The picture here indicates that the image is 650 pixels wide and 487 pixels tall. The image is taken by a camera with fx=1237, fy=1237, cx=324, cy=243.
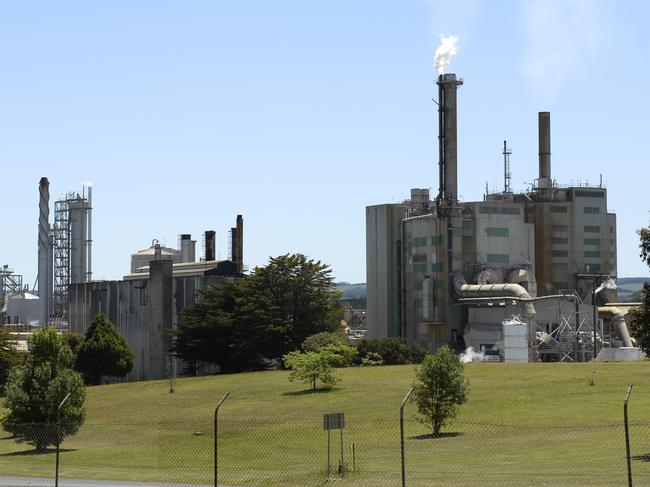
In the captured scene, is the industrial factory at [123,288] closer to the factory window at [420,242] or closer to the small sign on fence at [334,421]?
the factory window at [420,242]

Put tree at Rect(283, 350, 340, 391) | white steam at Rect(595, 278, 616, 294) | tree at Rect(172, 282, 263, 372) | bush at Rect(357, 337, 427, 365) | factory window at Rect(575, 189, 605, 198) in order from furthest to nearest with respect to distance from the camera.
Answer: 1. factory window at Rect(575, 189, 605, 198)
2. white steam at Rect(595, 278, 616, 294)
3. tree at Rect(172, 282, 263, 372)
4. bush at Rect(357, 337, 427, 365)
5. tree at Rect(283, 350, 340, 391)

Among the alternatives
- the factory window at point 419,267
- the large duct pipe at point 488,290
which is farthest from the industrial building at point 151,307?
the large duct pipe at point 488,290

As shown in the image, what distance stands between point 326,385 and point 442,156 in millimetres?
61843

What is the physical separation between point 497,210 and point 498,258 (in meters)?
5.23

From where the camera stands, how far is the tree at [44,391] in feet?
171

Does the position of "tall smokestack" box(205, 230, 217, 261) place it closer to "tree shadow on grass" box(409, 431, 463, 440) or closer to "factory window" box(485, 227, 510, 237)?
"factory window" box(485, 227, 510, 237)

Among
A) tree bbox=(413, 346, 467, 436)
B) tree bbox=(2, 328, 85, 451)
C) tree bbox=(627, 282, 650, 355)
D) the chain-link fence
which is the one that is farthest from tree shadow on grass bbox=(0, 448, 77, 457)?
tree bbox=(627, 282, 650, 355)

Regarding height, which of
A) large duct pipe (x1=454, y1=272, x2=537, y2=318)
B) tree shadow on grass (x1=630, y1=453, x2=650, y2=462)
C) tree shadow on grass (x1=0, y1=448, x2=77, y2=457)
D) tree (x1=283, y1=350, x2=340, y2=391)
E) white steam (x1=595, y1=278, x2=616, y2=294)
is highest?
white steam (x1=595, y1=278, x2=616, y2=294)

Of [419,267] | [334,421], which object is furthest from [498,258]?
[334,421]

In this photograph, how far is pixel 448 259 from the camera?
128m

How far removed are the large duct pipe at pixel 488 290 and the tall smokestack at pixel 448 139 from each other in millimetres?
9320

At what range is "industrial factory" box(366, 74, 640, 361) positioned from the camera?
11825 centimetres

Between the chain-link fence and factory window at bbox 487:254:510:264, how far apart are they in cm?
7195

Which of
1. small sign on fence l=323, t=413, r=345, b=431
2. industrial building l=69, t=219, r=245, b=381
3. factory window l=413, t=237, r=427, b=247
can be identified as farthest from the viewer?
factory window l=413, t=237, r=427, b=247
